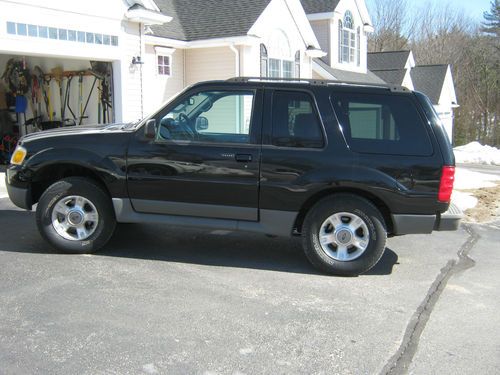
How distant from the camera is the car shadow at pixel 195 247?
5.89 meters

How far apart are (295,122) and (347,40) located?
66.6 ft

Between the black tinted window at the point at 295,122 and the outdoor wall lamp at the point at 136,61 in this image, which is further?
the outdoor wall lamp at the point at 136,61

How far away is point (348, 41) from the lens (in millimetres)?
24641

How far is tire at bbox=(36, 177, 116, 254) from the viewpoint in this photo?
19.1 feet

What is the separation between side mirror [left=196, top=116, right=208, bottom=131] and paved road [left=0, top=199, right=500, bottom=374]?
4.67 ft

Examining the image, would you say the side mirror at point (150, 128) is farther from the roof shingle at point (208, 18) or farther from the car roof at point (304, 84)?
the roof shingle at point (208, 18)

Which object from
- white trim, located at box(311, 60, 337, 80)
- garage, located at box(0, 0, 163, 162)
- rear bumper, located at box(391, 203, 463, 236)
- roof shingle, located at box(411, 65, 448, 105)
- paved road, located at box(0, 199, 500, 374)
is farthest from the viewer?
roof shingle, located at box(411, 65, 448, 105)

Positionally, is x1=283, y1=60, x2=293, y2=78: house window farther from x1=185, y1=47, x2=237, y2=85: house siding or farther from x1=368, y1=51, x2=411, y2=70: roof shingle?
x1=368, y1=51, x2=411, y2=70: roof shingle

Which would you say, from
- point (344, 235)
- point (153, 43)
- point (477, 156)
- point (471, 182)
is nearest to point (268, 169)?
point (344, 235)

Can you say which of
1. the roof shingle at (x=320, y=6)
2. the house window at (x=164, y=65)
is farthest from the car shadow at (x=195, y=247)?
the roof shingle at (x=320, y=6)

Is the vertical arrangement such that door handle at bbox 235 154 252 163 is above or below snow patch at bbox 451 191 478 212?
above

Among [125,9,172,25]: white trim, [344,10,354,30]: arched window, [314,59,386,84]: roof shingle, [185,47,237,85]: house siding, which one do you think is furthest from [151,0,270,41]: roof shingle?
[344,10,354,30]: arched window

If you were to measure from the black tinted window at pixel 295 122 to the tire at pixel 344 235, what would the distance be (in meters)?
0.63

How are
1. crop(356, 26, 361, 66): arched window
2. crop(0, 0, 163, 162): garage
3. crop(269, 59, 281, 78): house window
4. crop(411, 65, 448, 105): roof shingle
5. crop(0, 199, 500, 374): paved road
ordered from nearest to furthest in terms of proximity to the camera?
crop(0, 199, 500, 374): paved road
crop(0, 0, 163, 162): garage
crop(269, 59, 281, 78): house window
crop(356, 26, 361, 66): arched window
crop(411, 65, 448, 105): roof shingle
